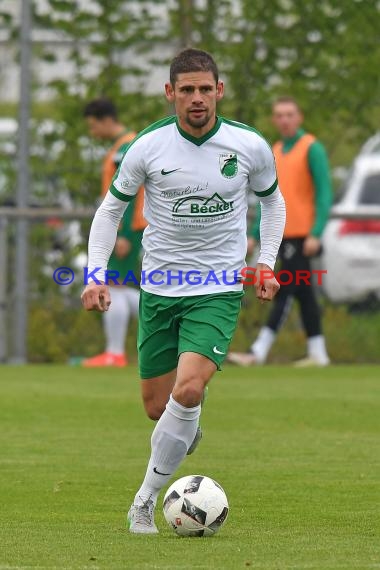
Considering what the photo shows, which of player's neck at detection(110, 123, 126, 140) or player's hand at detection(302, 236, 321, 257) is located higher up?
player's neck at detection(110, 123, 126, 140)

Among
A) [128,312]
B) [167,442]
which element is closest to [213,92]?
[167,442]

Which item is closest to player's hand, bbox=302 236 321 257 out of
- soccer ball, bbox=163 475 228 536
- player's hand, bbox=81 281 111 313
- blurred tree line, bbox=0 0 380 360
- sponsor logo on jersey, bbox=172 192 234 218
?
blurred tree line, bbox=0 0 380 360

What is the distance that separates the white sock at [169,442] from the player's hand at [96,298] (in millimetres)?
540

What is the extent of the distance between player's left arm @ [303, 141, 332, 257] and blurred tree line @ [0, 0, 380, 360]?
3189 mm

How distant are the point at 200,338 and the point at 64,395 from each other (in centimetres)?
611

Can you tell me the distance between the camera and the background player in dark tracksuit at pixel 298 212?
47.8 ft

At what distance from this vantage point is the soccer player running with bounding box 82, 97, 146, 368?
1441 cm

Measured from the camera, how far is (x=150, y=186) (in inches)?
286

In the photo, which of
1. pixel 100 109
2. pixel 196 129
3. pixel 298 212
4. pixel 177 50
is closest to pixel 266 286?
pixel 196 129

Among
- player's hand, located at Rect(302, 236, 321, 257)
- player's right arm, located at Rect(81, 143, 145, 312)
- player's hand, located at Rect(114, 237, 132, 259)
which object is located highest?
player's right arm, located at Rect(81, 143, 145, 312)

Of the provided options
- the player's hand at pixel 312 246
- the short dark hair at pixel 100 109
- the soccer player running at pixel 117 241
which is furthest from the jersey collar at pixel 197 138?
the player's hand at pixel 312 246

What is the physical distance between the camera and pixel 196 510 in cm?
655

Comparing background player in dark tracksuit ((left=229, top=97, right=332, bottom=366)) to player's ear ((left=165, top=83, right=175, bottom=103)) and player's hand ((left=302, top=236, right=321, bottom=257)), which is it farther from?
player's ear ((left=165, top=83, right=175, bottom=103))

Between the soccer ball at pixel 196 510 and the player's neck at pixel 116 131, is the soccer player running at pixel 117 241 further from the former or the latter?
the soccer ball at pixel 196 510
